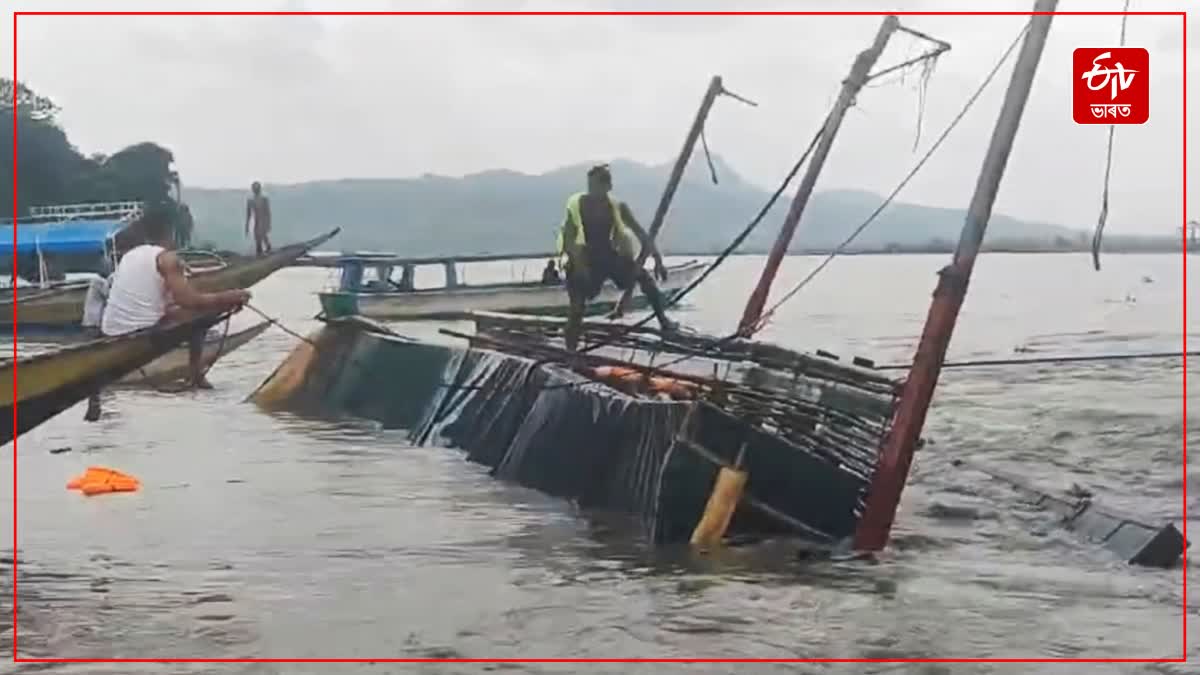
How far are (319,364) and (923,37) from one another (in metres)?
10.2

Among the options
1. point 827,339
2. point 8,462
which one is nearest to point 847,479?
point 8,462

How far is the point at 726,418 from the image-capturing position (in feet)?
35.8

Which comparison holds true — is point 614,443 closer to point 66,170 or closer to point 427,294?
point 427,294

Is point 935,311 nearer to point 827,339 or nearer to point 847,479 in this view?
point 847,479

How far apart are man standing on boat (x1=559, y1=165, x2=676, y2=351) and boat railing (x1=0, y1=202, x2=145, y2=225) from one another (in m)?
27.7

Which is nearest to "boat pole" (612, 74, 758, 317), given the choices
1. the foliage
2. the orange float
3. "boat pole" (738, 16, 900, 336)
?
"boat pole" (738, 16, 900, 336)

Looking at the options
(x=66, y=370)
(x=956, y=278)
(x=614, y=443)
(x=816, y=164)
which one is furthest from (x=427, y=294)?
(x=956, y=278)

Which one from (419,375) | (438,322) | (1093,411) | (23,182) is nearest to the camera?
(419,375)

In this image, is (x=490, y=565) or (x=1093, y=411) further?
(x=1093, y=411)

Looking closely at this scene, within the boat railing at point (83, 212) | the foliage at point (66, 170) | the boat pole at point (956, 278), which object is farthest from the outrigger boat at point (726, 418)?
the foliage at point (66, 170)

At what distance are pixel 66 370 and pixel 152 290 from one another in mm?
769

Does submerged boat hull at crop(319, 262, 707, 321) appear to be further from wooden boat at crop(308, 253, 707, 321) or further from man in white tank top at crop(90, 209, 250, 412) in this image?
man in white tank top at crop(90, 209, 250, 412)

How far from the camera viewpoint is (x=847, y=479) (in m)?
11.4

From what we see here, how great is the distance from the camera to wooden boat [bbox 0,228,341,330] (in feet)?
84.8
